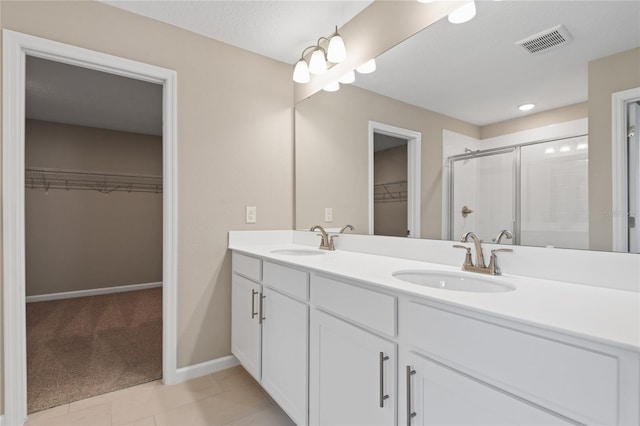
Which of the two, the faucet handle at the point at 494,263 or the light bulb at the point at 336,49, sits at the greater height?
the light bulb at the point at 336,49

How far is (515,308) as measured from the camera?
777mm

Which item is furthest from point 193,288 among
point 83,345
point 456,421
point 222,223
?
point 456,421

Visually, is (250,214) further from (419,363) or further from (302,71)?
(419,363)

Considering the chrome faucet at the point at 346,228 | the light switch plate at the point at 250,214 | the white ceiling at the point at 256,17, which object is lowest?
the chrome faucet at the point at 346,228

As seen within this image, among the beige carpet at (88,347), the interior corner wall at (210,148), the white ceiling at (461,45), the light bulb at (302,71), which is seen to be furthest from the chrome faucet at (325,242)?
the beige carpet at (88,347)

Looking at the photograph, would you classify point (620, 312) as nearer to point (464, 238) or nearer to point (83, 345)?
point (464, 238)

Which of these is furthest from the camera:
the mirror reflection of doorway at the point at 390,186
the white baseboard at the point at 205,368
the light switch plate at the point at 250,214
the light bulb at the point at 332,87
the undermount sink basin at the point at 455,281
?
the light switch plate at the point at 250,214

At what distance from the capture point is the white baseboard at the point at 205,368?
6.81 feet

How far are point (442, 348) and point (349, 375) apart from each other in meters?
0.44

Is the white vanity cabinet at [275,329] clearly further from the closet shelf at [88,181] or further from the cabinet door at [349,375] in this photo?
the closet shelf at [88,181]

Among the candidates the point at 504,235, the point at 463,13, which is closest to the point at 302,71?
the point at 463,13

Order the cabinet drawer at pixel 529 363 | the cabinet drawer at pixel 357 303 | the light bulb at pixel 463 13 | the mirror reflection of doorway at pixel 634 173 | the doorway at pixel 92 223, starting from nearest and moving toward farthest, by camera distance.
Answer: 1. the cabinet drawer at pixel 529 363
2. the mirror reflection of doorway at pixel 634 173
3. the cabinet drawer at pixel 357 303
4. the light bulb at pixel 463 13
5. the doorway at pixel 92 223

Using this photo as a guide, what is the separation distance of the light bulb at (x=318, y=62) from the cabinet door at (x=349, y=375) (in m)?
1.57

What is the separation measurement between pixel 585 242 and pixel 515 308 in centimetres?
52
